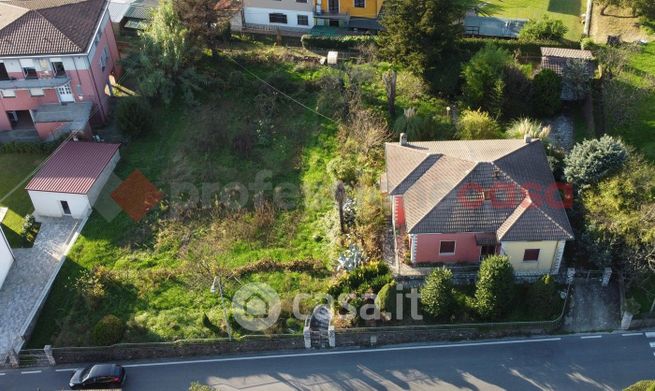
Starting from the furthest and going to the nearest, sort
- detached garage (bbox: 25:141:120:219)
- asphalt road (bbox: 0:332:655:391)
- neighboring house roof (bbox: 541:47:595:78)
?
neighboring house roof (bbox: 541:47:595:78), detached garage (bbox: 25:141:120:219), asphalt road (bbox: 0:332:655:391)

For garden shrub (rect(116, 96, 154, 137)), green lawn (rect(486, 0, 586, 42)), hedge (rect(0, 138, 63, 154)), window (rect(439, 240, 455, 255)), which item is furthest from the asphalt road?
green lawn (rect(486, 0, 586, 42))

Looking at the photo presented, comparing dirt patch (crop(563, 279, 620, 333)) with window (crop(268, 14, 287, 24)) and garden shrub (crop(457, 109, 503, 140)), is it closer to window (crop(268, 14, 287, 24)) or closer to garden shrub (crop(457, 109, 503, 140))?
garden shrub (crop(457, 109, 503, 140))

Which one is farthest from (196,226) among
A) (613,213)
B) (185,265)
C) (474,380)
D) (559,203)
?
(613,213)

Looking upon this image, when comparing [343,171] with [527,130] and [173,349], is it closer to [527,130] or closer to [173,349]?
[527,130]

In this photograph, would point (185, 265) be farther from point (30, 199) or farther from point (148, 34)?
point (148, 34)

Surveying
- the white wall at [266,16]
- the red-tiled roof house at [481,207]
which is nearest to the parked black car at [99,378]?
the red-tiled roof house at [481,207]

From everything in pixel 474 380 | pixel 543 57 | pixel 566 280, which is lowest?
pixel 474 380

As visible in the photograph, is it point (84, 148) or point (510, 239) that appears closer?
point (510, 239)

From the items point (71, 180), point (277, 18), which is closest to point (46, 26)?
point (71, 180)
